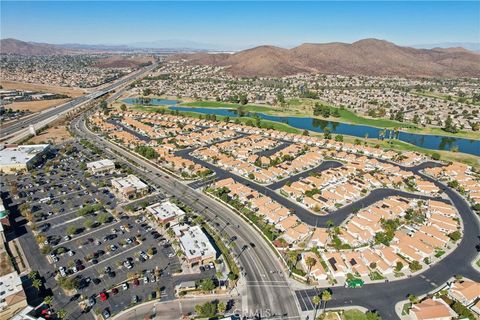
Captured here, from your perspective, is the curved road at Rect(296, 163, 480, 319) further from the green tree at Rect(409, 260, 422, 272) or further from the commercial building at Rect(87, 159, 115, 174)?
the commercial building at Rect(87, 159, 115, 174)

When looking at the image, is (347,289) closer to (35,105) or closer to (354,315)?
(354,315)

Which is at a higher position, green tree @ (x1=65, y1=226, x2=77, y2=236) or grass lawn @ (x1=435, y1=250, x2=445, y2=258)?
grass lawn @ (x1=435, y1=250, x2=445, y2=258)

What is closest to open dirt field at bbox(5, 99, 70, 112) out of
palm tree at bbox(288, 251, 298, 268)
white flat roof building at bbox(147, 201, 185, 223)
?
white flat roof building at bbox(147, 201, 185, 223)

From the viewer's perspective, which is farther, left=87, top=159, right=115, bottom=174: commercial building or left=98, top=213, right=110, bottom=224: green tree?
left=87, top=159, right=115, bottom=174: commercial building

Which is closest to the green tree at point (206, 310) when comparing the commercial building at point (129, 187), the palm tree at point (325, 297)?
the palm tree at point (325, 297)

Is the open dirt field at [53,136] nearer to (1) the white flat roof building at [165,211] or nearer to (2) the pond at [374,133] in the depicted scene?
(2) the pond at [374,133]

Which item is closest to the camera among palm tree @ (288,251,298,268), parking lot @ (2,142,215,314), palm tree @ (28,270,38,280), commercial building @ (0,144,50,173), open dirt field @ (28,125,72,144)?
parking lot @ (2,142,215,314)
